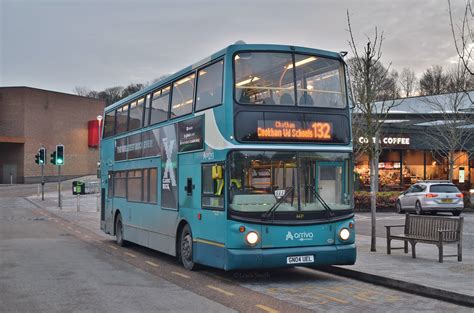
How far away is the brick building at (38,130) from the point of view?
231 feet

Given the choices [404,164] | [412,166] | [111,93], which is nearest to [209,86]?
[404,164]

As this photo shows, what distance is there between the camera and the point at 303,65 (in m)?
11.0

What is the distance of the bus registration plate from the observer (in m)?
10.3

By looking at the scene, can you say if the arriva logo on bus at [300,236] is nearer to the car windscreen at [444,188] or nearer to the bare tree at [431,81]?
the car windscreen at [444,188]

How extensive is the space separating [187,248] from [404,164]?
1354 inches

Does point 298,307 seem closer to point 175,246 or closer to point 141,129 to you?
point 175,246

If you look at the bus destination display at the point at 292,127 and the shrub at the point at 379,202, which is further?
the shrub at the point at 379,202

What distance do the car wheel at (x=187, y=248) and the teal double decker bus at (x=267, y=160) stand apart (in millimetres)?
22

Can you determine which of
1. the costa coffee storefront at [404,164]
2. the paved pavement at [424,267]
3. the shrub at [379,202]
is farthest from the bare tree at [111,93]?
the paved pavement at [424,267]

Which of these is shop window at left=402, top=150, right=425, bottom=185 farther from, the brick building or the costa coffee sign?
the brick building

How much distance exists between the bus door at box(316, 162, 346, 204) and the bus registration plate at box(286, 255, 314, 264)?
1068mm

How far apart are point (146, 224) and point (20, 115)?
60699mm

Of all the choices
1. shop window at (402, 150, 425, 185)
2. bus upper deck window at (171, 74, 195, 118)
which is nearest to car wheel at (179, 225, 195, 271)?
bus upper deck window at (171, 74, 195, 118)

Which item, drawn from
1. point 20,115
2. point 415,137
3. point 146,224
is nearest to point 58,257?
point 146,224
